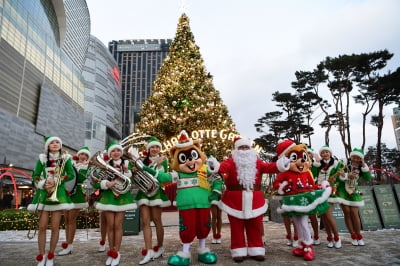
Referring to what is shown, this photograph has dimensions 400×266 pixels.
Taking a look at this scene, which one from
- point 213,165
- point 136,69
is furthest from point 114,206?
point 136,69

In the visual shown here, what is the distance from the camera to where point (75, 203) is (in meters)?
5.42

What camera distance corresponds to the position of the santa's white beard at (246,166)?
450cm

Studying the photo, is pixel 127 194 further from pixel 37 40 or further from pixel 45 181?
pixel 37 40

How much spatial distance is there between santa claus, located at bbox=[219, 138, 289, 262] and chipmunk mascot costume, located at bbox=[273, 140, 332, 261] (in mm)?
371

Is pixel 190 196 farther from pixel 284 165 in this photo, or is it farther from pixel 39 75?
pixel 39 75

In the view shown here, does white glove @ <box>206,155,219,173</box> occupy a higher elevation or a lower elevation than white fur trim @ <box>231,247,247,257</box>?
higher

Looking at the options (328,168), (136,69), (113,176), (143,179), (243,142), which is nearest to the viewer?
(113,176)

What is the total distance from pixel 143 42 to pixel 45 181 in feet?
404

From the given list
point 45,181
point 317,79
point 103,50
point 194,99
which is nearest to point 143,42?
point 103,50

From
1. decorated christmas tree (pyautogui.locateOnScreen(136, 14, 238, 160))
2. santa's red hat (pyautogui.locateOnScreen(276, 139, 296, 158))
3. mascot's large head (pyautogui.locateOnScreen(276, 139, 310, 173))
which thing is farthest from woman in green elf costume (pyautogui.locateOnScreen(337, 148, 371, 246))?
decorated christmas tree (pyautogui.locateOnScreen(136, 14, 238, 160))

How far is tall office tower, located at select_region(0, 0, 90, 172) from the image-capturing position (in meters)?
27.7

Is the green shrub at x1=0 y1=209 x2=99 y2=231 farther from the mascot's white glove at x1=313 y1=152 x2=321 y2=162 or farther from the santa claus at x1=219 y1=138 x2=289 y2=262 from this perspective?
the mascot's white glove at x1=313 y1=152 x2=321 y2=162

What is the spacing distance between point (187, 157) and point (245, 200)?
1157mm

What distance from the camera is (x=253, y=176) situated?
455 centimetres
